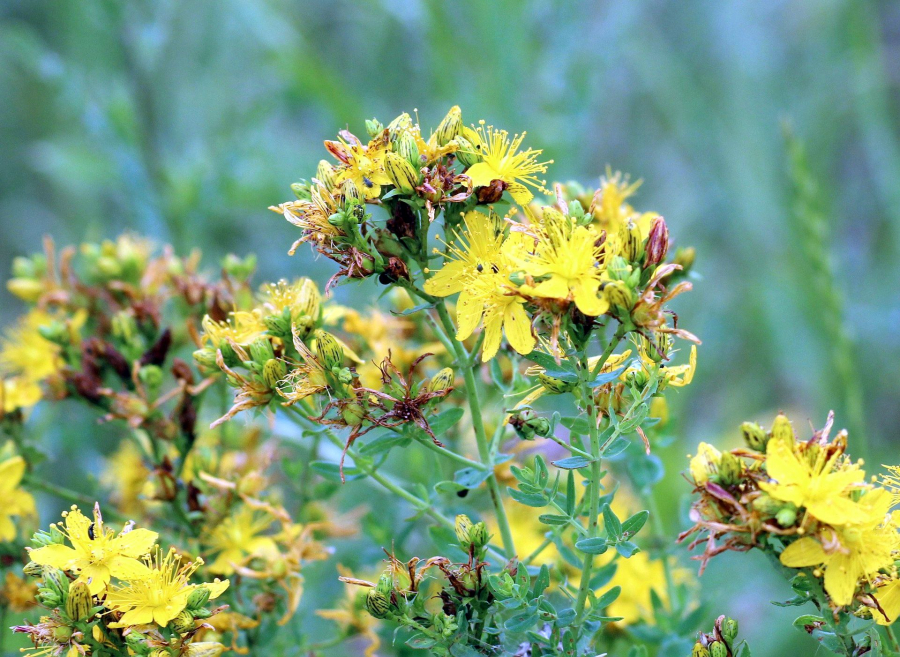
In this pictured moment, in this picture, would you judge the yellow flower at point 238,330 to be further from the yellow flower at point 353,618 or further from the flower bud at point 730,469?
the flower bud at point 730,469

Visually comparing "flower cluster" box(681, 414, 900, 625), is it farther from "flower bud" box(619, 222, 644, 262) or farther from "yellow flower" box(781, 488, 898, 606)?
"flower bud" box(619, 222, 644, 262)

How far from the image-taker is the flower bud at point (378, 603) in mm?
1264

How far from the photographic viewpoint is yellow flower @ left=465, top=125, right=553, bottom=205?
54.0 inches

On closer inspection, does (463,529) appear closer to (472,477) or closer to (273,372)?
(472,477)

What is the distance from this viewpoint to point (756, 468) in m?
1.21

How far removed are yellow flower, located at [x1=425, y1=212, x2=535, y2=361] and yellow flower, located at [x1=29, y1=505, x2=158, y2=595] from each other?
0.61 metres

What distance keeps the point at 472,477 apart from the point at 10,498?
1018mm

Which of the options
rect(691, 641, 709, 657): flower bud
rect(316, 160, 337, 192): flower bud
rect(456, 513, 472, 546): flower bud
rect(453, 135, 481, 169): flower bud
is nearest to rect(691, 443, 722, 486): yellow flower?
rect(691, 641, 709, 657): flower bud

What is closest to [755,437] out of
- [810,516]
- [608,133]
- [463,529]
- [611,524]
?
[810,516]

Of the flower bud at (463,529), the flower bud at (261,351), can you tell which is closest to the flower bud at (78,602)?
the flower bud at (261,351)

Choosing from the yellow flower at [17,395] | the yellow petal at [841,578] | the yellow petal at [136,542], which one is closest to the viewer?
the yellow petal at [841,578]

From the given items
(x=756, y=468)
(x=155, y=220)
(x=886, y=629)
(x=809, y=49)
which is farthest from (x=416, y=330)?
(x=809, y=49)

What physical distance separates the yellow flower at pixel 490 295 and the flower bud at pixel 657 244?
200 mm

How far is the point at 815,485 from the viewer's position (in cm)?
112
